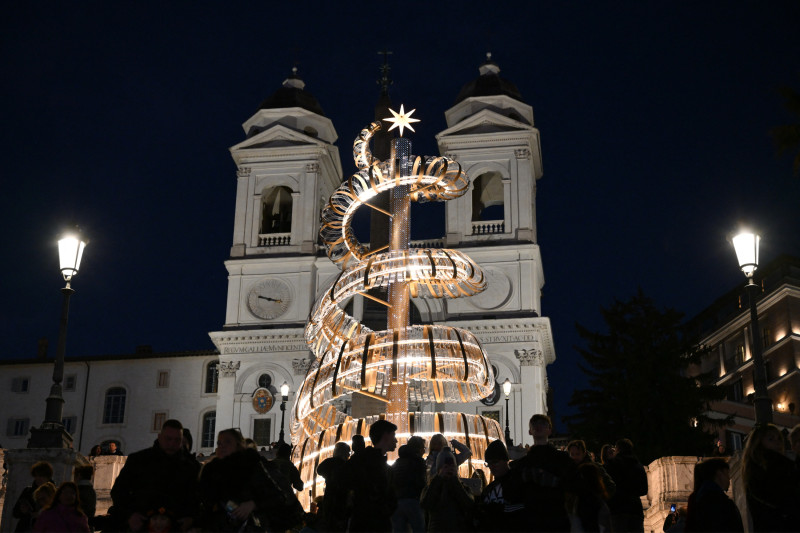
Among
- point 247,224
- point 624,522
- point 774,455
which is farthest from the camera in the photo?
point 247,224

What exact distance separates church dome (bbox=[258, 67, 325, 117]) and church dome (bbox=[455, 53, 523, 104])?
7.82 metres

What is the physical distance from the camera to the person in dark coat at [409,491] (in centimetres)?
1219

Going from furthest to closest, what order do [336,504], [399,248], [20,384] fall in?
[20,384]
[399,248]
[336,504]

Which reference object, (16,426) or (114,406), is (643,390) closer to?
(114,406)

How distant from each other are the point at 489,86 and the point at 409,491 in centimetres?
4677

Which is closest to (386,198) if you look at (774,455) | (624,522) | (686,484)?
(686,484)

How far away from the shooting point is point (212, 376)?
→ 56.2 meters

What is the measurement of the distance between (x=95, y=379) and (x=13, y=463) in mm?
40597

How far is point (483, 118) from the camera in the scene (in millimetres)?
55594

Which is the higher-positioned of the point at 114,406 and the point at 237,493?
the point at 114,406

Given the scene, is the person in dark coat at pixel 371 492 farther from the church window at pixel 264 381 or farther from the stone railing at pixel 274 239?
the stone railing at pixel 274 239

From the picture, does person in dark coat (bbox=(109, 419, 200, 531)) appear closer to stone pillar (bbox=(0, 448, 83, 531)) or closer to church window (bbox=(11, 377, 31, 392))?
stone pillar (bbox=(0, 448, 83, 531))

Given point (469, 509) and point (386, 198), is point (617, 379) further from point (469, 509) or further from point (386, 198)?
point (469, 509)

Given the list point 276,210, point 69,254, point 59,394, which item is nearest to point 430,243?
point 276,210
